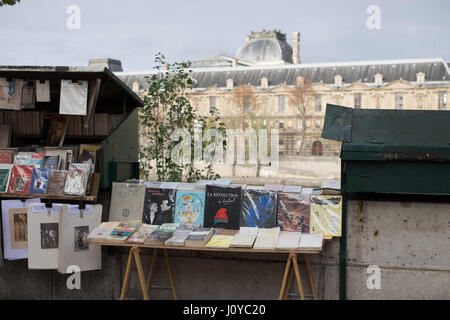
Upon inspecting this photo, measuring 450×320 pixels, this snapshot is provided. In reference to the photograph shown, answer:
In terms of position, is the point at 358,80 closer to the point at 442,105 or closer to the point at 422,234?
the point at 442,105

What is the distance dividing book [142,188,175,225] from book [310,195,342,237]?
1.11 metres

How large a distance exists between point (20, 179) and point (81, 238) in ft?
2.28

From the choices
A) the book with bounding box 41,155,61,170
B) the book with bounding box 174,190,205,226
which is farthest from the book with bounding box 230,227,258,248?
the book with bounding box 41,155,61,170

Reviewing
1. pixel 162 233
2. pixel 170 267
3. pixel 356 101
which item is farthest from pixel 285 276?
pixel 356 101

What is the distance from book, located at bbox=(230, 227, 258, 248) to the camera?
417 cm

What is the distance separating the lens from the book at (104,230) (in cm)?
444

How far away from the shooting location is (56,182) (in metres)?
4.79

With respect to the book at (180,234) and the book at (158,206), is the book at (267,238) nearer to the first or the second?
the book at (180,234)

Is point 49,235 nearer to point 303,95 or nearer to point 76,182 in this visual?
point 76,182

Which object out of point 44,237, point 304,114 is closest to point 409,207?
point 44,237

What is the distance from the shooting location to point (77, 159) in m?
5.06

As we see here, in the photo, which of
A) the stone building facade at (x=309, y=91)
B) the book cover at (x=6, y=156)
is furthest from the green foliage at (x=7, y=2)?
the stone building facade at (x=309, y=91)

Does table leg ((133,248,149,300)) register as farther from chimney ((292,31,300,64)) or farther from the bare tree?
chimney ((292,31,300,64))

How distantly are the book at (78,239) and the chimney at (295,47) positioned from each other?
86.4 m
